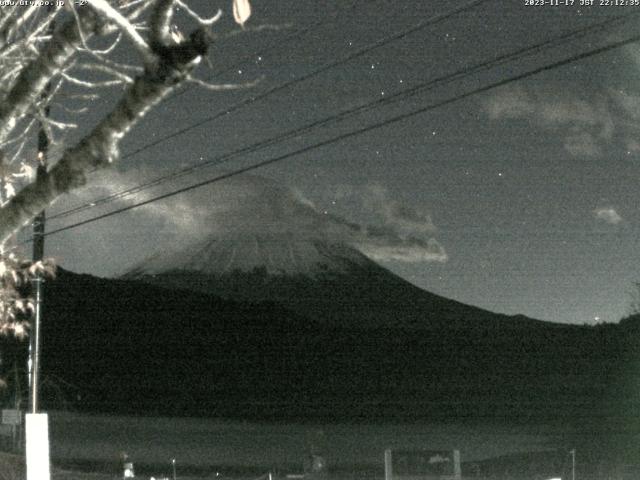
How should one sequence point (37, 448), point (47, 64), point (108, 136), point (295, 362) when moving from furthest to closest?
1. point (295, 362)
2. point (37, 448)
3. point (47, 64)
4. point (108, 136)

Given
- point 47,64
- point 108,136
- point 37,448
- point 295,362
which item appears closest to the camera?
point 108,136

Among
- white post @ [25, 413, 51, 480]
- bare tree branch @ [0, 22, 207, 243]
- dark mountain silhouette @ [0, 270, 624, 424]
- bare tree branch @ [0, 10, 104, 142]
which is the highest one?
dark mountain silhouette @ [0, 270, 624, 424]

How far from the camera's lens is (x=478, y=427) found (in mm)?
111812

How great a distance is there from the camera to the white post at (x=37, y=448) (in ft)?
46.4

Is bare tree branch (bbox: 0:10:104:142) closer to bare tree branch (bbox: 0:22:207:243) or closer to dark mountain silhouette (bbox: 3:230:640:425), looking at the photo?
bare tree branch (bbox: 0:22:207:243)

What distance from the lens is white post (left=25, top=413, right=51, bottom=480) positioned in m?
14.1

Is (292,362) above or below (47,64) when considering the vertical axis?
above

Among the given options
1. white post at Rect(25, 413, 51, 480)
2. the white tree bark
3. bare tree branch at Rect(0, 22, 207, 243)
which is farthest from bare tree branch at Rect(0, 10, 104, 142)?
white post at Rect(25, 413, 51, 480)

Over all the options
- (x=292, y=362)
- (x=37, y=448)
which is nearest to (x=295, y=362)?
(x=292, y=362)

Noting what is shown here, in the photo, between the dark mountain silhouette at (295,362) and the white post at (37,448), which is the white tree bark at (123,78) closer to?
the white post at (37,448)

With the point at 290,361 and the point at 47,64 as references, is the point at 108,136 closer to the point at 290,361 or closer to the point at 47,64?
the point at 47,64

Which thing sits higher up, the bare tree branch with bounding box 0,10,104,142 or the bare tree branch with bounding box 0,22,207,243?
the bare tree branch with bounding box 0,10,104,142

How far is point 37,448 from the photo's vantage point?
565 inches

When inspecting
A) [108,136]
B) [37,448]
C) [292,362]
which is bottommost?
[37,448]
